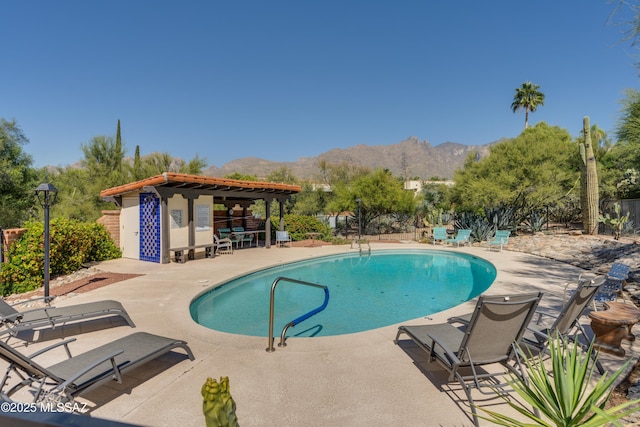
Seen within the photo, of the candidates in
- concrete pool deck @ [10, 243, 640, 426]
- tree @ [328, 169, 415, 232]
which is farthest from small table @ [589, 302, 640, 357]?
tree @ [328, 169, 415, 232]

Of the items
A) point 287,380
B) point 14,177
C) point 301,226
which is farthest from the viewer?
point 301,226

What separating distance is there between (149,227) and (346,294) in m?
7.76

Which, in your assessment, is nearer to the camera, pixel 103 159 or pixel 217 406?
pixel 217 406

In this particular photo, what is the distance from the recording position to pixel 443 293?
936 centimetres

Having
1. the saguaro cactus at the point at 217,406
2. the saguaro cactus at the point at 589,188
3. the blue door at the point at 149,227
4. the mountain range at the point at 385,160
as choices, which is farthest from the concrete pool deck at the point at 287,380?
the mountain range at the point at 385,160

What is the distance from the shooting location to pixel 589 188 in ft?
56.3

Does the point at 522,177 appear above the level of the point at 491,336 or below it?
above

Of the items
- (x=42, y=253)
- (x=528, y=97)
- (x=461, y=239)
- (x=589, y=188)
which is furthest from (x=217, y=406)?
(x=528, y=97)

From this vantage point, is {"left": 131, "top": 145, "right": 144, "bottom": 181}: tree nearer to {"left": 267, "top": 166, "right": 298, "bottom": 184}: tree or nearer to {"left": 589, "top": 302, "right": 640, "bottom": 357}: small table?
{"left": 267, "top": 166, "right": 298, "bottom": 184}: tree

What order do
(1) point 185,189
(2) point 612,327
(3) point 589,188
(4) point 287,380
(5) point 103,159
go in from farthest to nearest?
1. (5) point 103,159
2. (3) point 589,188
3. (1) point 185,189
4. (2) point 612,327
5. (4) point 287,380

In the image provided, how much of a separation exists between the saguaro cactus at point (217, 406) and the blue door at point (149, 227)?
11098 mm

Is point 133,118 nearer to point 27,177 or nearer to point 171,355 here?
point 27,177

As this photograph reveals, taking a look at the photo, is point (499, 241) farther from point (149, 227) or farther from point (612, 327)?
point (149, 227)

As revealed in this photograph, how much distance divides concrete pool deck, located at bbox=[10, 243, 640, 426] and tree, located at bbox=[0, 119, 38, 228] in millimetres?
16221
